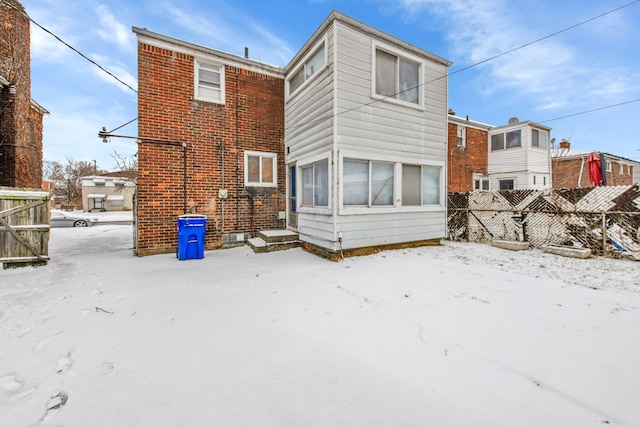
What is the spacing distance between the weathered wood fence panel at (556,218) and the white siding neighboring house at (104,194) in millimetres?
31878

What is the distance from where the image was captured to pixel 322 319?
10.4ft

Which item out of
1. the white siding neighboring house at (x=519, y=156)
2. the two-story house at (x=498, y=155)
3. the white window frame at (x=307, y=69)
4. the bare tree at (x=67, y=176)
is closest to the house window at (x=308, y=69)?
the white window frame at (x=307, y=69)

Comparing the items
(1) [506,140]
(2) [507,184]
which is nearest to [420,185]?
(2) [507,184]

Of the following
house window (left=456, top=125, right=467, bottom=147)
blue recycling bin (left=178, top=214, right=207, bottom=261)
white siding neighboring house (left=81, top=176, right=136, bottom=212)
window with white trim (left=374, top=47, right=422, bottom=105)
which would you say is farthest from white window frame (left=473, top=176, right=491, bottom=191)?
white siding neighboring house (left=81, top=176, right=136, bottom=212)

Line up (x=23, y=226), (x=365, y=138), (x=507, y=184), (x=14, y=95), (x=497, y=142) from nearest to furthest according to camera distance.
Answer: (x=23, y=226) → (x=365, y=138) → (x=14, y=95) → (x=507, y=184) → (x=497, y=142)

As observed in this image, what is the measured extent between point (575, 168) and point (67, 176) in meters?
53.9

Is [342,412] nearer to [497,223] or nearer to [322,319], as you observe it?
[322,319]

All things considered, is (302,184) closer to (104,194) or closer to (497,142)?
(497,142)

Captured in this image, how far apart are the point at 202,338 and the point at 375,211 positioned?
192 inches

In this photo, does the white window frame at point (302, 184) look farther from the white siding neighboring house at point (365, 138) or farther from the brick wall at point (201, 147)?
the brick wall at point (201, 147)

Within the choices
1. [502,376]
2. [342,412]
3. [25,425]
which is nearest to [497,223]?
[502,376]

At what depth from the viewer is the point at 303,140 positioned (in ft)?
24.4

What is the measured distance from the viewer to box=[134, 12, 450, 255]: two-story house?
630 cm

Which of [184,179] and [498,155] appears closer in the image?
[184,179]
